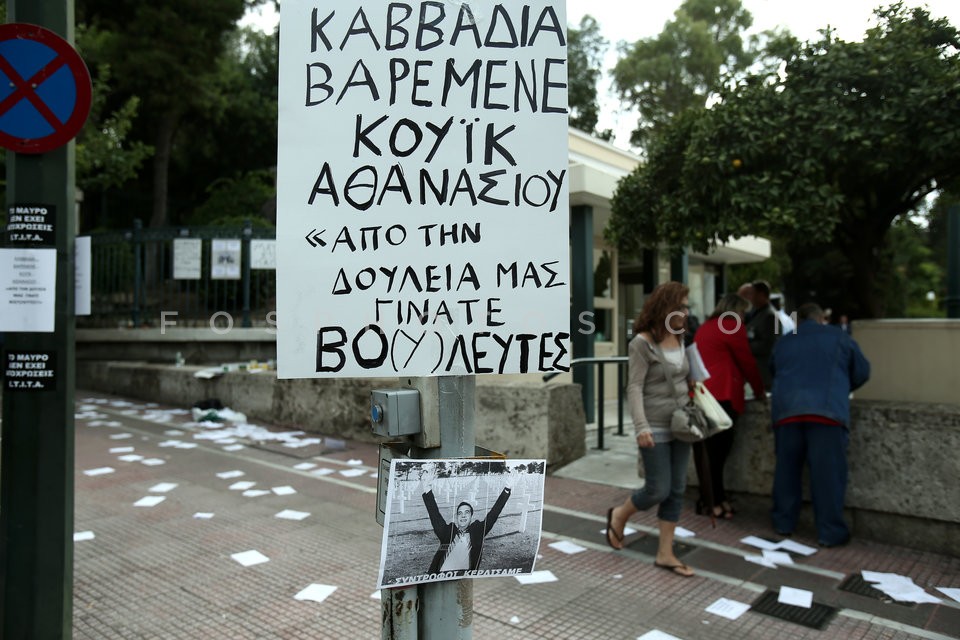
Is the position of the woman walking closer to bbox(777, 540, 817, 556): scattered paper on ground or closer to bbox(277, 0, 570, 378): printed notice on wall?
bbox(777, 540, 817, 556): scattered paper on ground

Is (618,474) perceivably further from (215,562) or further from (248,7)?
(248,7)

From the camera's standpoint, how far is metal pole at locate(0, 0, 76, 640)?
3.08 metres

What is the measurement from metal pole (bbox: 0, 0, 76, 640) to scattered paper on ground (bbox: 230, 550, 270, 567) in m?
1.51

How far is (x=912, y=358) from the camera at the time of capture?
17.4 ft

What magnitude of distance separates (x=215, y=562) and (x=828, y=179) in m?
5.13

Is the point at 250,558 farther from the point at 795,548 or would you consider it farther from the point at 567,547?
the point at 795,548

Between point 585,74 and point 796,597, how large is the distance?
33050 mm

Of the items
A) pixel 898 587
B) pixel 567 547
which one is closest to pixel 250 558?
pixel 567 547

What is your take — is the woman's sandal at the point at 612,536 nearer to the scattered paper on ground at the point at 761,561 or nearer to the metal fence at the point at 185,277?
the scattered paper on ground at the point at 761,561

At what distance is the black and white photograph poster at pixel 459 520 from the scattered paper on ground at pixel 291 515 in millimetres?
3968

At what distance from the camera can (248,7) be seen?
18.0 metres

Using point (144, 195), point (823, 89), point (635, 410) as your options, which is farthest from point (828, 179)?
point (144, 195)

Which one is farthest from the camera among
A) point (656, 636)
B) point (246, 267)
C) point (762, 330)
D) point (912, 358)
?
point (246, 267)

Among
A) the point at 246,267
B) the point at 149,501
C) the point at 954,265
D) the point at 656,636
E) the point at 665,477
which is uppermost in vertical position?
the point at 246,267
